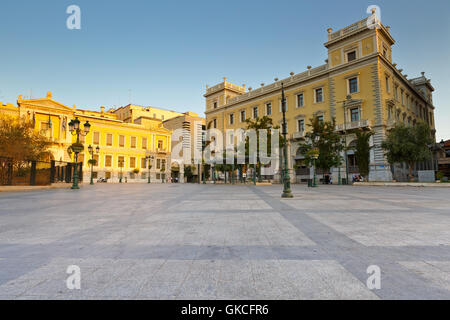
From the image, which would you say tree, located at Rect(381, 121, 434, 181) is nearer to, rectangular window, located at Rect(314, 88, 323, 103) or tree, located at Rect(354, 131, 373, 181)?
tree, located at Rect(354, 131, 373, 181)

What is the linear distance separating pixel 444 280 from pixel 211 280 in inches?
83.4

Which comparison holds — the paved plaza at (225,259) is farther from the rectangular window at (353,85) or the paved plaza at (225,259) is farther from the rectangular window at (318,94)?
the rectangular window at (318,94)

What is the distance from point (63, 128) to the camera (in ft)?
132

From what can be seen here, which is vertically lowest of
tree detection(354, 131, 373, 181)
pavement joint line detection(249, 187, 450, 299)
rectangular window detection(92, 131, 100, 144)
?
pavement joint line detection(249, 187, 450, 299)

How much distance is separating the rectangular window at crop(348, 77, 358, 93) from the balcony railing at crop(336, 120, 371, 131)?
13.8ft

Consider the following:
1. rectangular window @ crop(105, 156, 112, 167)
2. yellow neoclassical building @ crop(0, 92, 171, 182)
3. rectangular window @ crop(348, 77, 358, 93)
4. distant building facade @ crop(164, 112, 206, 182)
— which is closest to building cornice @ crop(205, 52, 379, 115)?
rectangular window @ crop(348, 77, 358, 93)

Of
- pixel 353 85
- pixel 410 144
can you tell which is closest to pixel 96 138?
pixel 353 85

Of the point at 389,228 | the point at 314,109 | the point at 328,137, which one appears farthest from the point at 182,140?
the point at 389,228

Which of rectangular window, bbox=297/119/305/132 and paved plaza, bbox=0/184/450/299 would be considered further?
rectangular window, bbox=297/119/305/132

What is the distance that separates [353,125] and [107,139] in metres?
40.3

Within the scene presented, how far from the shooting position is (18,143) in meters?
16.8

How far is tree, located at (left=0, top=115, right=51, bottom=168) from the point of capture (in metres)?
16.1

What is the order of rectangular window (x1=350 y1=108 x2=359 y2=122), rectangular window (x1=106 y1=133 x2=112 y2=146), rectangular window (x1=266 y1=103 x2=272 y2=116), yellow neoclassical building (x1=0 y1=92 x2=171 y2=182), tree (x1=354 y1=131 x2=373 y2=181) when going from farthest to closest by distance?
rectangular window (x1=106 y1=133 x2=112 y2=146) < rectangular window (x1=266 y1=103 x2=272 y2=116) < yellow neoclassical building (x1=0 y1=92 x2=171 y2=182) < rectangular window (x1=350 y1=108 x2=359 y2=122) < tree (x1=354 y1=131 x2=373 y2=181)
